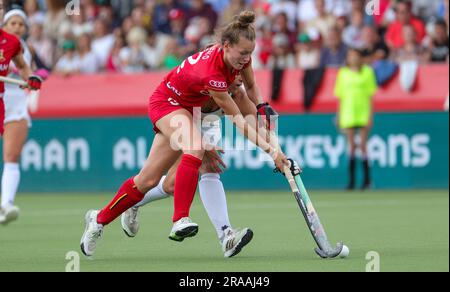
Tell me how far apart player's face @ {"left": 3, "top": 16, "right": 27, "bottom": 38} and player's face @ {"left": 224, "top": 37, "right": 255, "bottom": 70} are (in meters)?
3.94

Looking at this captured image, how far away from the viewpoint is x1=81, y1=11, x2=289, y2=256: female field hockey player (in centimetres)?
791

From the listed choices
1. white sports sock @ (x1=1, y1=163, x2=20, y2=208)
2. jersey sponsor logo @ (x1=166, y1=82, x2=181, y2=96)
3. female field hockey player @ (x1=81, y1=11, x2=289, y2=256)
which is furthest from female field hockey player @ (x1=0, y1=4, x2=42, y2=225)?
jersey sponsor logo @ (x1=166, y1=82, x2=181, y2=96)

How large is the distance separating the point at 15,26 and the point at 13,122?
1.01m

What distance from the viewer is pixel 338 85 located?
16984 mm

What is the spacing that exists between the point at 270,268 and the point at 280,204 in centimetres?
700

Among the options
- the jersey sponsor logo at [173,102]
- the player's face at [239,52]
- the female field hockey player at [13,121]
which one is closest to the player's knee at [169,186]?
the jersey sponsor logo at [173,102]

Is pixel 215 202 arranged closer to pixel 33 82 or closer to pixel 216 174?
pixel 216 174

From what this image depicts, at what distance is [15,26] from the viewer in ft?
37.1

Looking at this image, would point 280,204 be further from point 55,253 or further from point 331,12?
point 55,253

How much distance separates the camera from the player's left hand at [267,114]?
27.2 ft

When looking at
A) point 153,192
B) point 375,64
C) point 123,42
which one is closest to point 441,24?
point 375,64

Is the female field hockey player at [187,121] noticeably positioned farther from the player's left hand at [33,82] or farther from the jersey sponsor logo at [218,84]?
the player's left hand at [33,82]

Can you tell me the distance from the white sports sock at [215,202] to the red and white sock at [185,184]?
0.51 m

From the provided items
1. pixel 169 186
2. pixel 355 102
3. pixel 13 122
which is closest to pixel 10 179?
pixel 13 122
